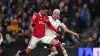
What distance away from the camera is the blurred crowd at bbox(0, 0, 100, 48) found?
19.1 metres

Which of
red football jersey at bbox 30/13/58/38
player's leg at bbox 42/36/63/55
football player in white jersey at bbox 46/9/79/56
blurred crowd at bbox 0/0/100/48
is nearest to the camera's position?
player's leg at bbox 42/36/63/55

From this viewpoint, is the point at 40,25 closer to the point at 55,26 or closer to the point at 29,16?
the point at 55,26

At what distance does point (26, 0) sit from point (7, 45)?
3.90 meters

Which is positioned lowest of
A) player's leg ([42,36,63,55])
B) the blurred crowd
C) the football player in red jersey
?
player's leg ([42,36,63,55])

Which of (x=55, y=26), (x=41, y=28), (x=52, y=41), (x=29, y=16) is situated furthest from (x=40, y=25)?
(x=29, y=16)

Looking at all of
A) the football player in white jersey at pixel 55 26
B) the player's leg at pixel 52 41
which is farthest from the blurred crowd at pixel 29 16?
the player's leg at pixel 52 41

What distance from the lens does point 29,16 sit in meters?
21.2

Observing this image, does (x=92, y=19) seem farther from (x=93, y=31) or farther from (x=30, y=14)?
(x=30, y=14)

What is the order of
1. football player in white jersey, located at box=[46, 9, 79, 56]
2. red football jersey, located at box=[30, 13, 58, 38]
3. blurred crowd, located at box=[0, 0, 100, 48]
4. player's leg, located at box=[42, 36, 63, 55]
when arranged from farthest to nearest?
blurred crowd, located at box=[0, 0, 100, 48]
football player in white jersey, located at box=[46, 9, 79, 56]
red football jersey, located at box=[30, 13, 58, 38]
player's leg, located at box=[42, 36, 63, 55]

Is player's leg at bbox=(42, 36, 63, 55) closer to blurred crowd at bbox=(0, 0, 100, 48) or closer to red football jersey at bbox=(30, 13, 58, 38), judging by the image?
red football jersey at bbox=(30, 13, 58, 38)

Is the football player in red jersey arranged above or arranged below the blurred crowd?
below

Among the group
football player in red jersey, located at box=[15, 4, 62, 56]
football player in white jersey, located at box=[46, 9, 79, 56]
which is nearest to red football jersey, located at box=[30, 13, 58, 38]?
football player in red jersey, located at box=[15, 4, 62, 56]

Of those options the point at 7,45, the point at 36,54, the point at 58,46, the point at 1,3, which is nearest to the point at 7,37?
the point at 7,45

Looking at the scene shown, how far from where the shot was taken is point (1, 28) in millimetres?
19469
